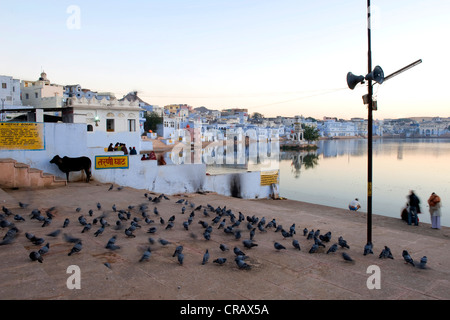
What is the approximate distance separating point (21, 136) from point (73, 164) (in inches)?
98.6

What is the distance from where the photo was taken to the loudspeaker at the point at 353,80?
7.77 metres

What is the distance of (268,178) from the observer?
23.8 metres

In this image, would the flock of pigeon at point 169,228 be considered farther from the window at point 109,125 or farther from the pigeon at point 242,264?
the window at point 109,125

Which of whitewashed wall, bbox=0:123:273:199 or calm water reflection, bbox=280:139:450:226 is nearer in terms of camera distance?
whitewashed wall, bbox=0:123:273:199

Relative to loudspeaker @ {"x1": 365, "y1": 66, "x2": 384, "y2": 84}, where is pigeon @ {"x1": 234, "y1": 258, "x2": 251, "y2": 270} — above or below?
below

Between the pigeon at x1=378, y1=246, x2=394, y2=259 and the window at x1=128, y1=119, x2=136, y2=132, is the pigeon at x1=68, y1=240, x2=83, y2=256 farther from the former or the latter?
the window at x1=128, y1=119, x2=136, y2=132

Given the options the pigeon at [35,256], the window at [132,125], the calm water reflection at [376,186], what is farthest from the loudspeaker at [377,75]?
the window at [132,125]

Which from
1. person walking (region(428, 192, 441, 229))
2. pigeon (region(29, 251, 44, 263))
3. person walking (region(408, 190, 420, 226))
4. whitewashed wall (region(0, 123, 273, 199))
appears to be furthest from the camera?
whitewashed wall (region(0, 123, 273, 199))

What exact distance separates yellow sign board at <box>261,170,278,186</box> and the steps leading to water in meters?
13.1

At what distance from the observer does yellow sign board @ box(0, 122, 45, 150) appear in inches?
597

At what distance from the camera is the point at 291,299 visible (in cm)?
522

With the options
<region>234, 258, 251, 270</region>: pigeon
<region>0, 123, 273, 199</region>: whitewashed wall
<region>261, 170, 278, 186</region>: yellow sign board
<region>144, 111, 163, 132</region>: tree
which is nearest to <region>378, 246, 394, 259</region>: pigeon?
<region>234, 258, 251, 270</region>: pigeon

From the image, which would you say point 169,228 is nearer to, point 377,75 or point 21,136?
point 377,75

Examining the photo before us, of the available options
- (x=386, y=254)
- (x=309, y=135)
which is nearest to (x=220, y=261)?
(x=386, y=254)
